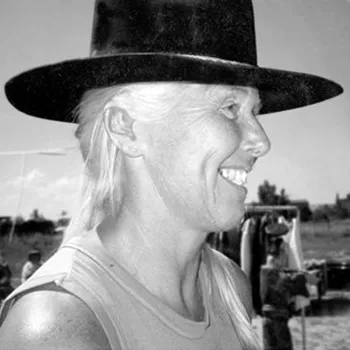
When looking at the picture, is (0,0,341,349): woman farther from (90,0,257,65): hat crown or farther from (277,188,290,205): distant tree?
(277,188,290,205): distant tree

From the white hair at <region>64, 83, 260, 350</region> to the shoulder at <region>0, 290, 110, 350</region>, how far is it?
0.57 feet

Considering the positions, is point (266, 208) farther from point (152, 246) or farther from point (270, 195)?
point (152, 246)

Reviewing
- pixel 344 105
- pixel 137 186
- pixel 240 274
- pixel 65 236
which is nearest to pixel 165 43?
pixel 137 186

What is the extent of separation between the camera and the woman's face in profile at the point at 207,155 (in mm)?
689

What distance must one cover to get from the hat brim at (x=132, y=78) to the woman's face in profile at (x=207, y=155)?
0.11 ft

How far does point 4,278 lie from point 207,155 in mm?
445

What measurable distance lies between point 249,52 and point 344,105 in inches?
26.6

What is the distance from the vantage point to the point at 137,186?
730mm

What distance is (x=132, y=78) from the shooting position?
0.67 meters

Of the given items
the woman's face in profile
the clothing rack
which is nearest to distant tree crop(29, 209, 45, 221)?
the woman's face in profile

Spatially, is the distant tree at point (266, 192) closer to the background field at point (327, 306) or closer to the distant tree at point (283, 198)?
the distant tree at point (283, 198)

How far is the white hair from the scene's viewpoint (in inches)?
27.1

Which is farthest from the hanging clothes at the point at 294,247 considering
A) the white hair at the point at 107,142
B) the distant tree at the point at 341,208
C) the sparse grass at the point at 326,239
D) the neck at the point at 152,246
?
the neck at the point at 152,246

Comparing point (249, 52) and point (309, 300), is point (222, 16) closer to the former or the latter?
point (249, 52)
